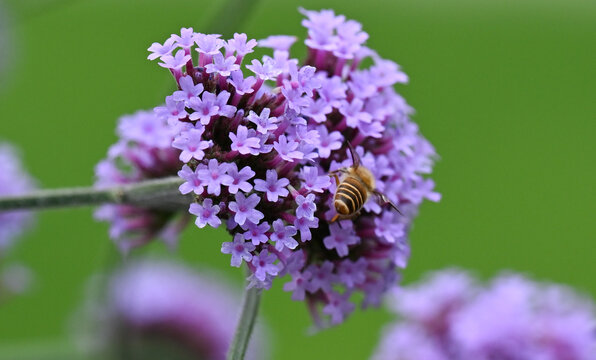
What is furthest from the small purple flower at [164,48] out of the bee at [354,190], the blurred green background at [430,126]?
the blurred green background at [430,126]

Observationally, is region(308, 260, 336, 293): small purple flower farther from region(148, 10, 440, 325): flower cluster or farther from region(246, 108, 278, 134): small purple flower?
region(246, 108, 278, 134): small purple flower

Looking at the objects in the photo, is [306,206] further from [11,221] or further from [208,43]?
[11,221]

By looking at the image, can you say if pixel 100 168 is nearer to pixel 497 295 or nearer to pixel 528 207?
pixel 497 295

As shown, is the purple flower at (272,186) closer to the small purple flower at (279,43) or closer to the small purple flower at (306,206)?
the small purple flower at (306,206)

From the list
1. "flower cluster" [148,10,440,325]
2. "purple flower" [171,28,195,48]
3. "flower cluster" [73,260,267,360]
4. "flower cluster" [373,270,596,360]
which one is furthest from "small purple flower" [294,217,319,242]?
"flower cluster" [73,260,267,360]

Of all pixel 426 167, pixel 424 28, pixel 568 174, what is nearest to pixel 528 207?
pixel 568 174

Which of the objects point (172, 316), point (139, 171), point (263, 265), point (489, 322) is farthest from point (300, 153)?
point (172, 316)
